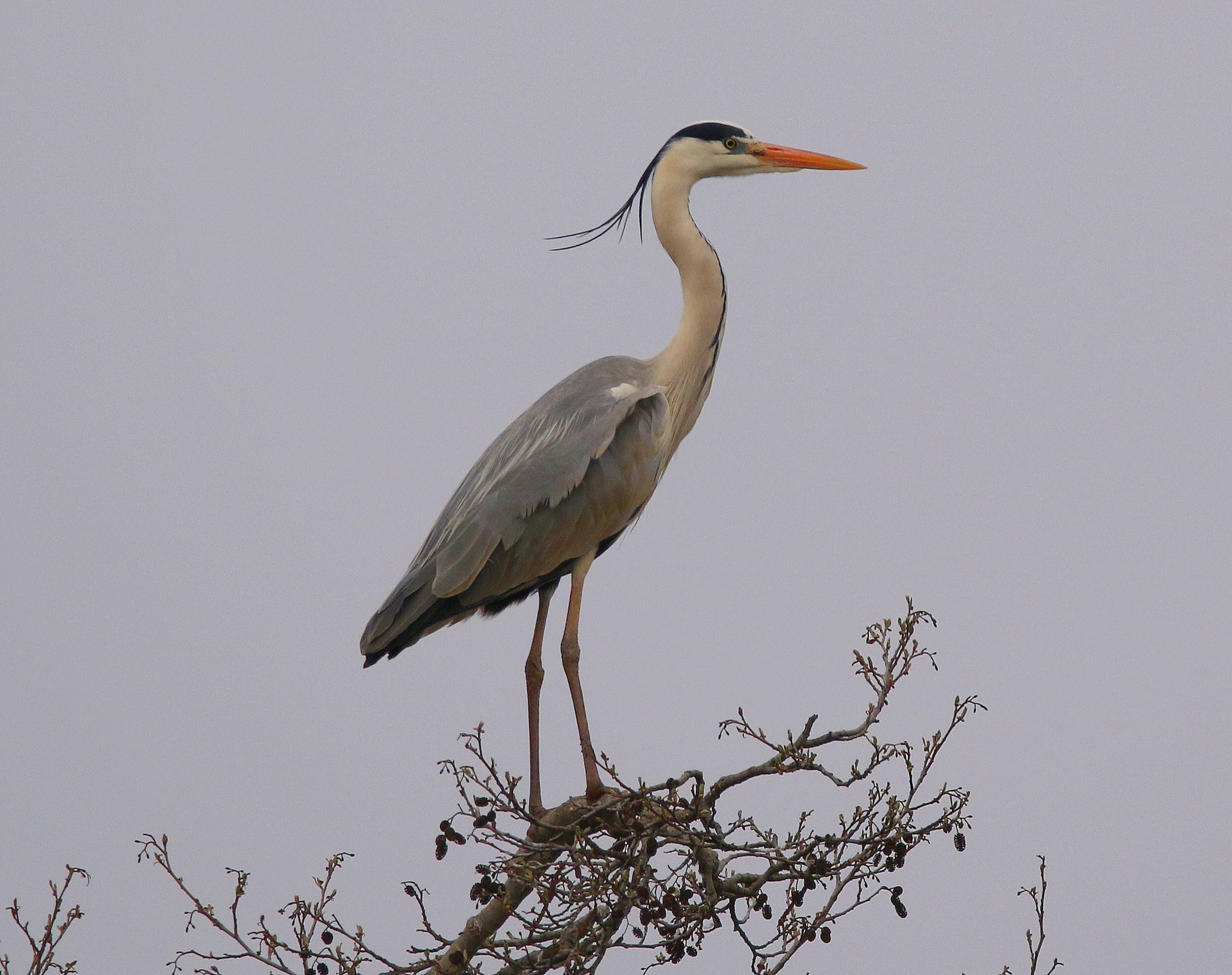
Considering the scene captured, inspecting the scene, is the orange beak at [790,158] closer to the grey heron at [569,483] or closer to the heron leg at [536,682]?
the grey heron at [569,483]

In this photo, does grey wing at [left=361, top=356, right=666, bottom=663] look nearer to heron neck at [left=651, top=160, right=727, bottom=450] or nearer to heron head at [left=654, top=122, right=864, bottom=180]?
heron neck at [left=651, top=160, right=727, bottom=450]

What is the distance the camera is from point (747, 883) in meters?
4.05

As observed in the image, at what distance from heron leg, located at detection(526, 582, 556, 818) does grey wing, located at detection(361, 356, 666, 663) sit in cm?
20

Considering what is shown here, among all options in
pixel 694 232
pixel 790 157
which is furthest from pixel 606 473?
pixel 790 157

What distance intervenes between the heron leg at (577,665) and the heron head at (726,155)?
1906 mm

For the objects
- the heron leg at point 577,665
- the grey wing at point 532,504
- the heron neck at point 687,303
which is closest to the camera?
the heron leg at point 577,665

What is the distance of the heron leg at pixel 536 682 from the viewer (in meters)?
5.20

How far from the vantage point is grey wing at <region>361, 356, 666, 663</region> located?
218 inches

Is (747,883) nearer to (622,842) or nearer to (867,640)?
(622,842)

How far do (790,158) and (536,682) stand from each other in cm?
274

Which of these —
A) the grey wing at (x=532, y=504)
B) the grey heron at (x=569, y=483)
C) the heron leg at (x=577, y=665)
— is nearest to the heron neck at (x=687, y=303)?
the grey heron at (x=569, y=483)

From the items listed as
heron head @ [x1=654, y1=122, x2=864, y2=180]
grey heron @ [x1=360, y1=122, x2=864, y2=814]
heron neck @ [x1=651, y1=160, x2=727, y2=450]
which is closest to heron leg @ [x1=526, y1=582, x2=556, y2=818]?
grey heron @ [x1=360, y1=122, x2=864, y2=814]

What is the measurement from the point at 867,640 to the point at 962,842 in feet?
2.07

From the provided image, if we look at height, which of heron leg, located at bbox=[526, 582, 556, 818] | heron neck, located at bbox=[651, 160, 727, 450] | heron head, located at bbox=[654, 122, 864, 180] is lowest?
heron leg, located at bbox=[526, 582, 556, 818]
